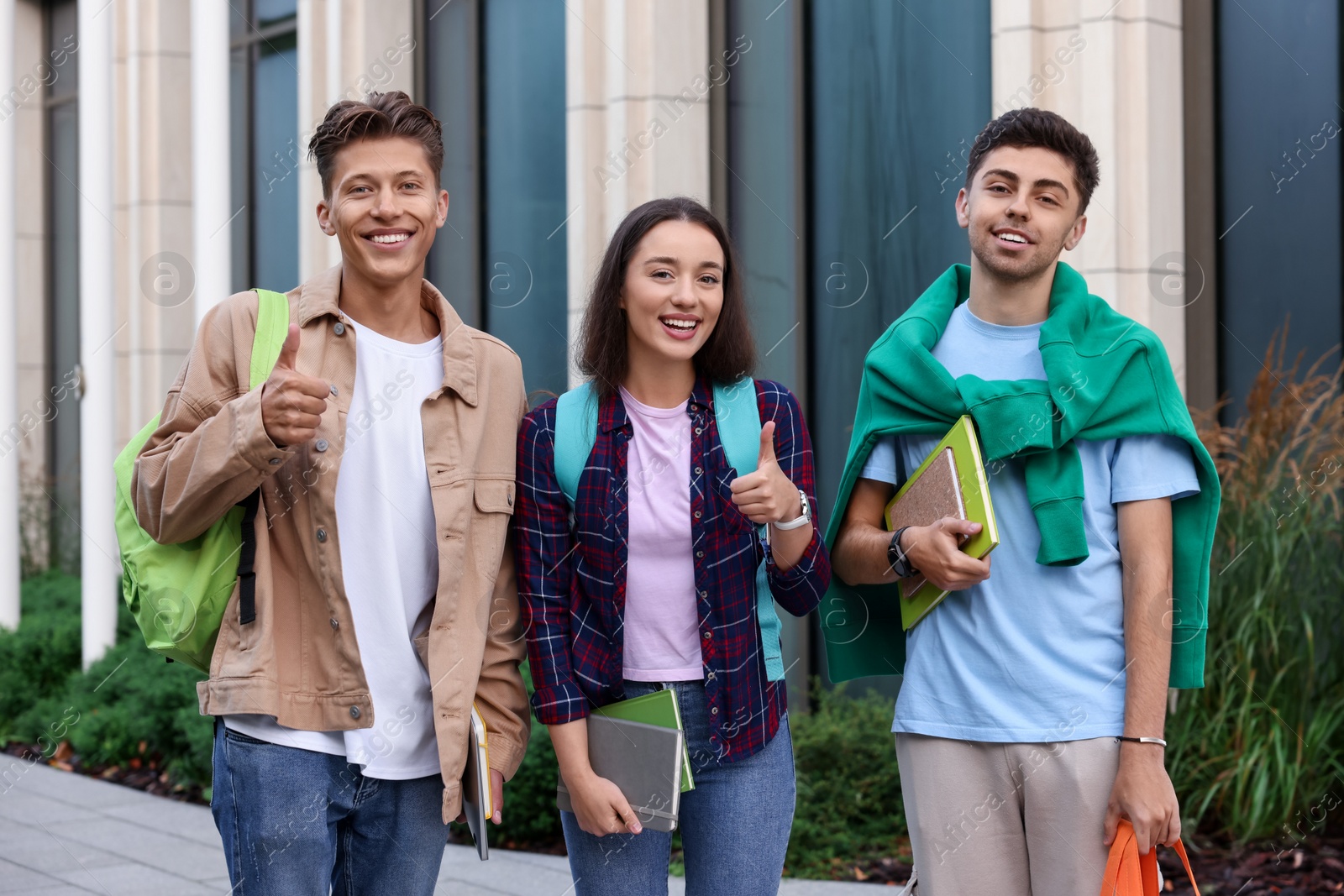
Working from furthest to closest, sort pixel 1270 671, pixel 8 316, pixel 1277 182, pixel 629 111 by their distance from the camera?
pixel 8 316, pixel 629 111, pixel 1277 182, pixel 1270 671

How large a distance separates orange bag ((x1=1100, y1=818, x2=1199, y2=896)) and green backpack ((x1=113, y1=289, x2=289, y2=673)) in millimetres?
1778

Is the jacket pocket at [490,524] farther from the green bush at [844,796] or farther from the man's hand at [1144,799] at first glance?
the green bush at [844,796]

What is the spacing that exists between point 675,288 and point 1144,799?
1400 millimetres

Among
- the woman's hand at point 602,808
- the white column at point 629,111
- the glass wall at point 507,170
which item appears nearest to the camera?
the woman's hand at point 602,808

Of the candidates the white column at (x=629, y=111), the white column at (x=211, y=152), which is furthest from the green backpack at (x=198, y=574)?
the white column at (x=629, y=111)

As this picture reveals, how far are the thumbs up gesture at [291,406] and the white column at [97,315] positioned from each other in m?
6.87

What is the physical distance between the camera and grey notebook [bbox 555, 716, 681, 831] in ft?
9.47

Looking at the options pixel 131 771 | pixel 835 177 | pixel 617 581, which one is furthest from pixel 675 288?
pixel 131 771

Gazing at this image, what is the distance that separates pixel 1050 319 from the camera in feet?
10.2

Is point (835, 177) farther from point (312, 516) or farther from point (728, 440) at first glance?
Answer: point (312, 516)

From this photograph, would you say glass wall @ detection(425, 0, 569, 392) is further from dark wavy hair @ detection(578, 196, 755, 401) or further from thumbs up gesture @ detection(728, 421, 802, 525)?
thumbs up gesture @ detection(728, 421, 802, 525)

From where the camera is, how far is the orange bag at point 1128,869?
2842mm

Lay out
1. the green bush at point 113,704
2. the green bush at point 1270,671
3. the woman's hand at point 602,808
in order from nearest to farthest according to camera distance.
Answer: the woman's hand at point 602,808
the green bush at point 1270,671
the green bush at point 113,704

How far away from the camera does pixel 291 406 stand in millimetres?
2734
